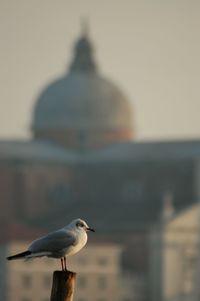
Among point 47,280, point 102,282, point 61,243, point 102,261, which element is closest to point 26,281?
point 47,280

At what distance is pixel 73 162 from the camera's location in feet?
282

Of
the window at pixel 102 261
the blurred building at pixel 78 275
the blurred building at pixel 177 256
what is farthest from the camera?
the window at pixel 102 261

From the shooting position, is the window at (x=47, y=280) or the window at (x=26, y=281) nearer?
the window at (x=47, y=280)

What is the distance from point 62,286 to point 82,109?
2875 inches

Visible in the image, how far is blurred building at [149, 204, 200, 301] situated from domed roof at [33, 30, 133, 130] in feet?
29.9

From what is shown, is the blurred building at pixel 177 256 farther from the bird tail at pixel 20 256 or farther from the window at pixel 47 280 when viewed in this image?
the bird tail at pixel 20 256

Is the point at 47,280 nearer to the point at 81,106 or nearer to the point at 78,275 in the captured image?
the point at 78,275

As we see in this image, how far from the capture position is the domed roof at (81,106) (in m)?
85.8

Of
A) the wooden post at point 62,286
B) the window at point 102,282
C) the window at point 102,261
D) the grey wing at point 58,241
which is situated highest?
the grey wing at point 58,241

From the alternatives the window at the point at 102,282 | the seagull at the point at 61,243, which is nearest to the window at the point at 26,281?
the window at the point at 102,282

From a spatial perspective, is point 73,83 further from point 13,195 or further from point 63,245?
point 63,245

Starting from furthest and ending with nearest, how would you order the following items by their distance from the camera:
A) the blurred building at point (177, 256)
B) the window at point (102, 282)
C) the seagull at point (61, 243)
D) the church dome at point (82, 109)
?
1. the church dome at point (82, 109)
2. the blurred building at point (177, 256)
3. the window at point (102, 282)
4. the seagull at point (61, 243)

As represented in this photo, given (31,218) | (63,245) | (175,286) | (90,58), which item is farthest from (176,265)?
(63,245)

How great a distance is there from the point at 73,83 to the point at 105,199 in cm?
536
